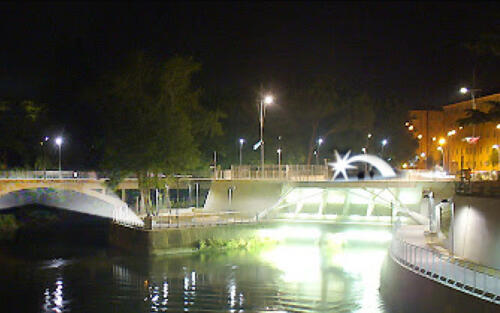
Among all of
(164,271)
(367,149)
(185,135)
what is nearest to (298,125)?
(367,149)

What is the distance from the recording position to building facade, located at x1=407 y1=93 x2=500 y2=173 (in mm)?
82400

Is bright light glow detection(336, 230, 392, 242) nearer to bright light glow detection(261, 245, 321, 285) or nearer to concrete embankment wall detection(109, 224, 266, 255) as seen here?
bright light glow detection(261, 245, 321, 285)

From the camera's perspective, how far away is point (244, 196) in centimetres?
5678

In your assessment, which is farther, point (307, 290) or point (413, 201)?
point (413, 201)

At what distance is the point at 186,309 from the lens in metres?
28.8

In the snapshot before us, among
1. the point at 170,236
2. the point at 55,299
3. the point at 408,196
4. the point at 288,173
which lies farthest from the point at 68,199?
the point at 55,299

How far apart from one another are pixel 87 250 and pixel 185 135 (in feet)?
42.1

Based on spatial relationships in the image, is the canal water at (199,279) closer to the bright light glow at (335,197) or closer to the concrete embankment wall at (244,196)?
the concrete embankment wall at (244,196)

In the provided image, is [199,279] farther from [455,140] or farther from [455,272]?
[455,140]

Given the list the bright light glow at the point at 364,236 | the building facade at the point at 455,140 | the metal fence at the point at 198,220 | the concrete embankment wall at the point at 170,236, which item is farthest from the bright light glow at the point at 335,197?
the building facade at the point at 455,140

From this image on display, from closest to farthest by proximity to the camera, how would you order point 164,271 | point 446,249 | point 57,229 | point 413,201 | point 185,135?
point 446,249
point 164,271
point 413,201
point 185,135
point 57,229

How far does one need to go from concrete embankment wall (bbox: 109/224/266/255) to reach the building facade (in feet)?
84.5

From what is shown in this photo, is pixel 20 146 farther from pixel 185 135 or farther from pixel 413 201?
pixel 413 201

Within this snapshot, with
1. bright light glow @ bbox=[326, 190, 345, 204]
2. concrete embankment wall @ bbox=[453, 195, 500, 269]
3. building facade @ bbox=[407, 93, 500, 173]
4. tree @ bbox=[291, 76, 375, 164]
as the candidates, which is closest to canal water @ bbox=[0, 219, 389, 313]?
concrete embankment wall @ bbox=[453, 195, 500, 269]
